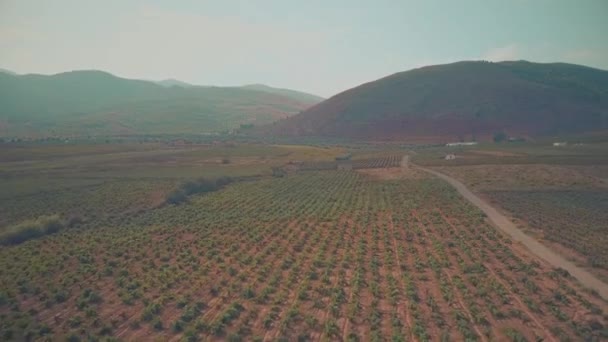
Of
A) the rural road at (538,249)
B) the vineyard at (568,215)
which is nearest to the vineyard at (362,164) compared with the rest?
the rural road at (538,249)

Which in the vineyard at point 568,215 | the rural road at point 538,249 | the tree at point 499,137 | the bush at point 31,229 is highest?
the tree at point 499,137

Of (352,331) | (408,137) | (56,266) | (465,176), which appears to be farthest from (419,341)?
(408,137)

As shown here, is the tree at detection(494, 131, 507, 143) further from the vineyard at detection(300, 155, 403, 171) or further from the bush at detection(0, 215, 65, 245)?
the bush at detection(0, 215, 65, 245)

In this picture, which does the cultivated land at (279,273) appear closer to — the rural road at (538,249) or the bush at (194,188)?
the rural road at (538,249)

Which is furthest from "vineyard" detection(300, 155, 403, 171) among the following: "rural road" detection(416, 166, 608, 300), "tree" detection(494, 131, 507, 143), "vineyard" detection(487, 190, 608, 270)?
"tree" detection(494, 131, 507, 143)

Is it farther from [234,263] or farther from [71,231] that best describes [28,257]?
[234,263]

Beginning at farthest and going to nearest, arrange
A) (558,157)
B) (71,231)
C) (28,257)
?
(558,157), (71,231), (28,257)
